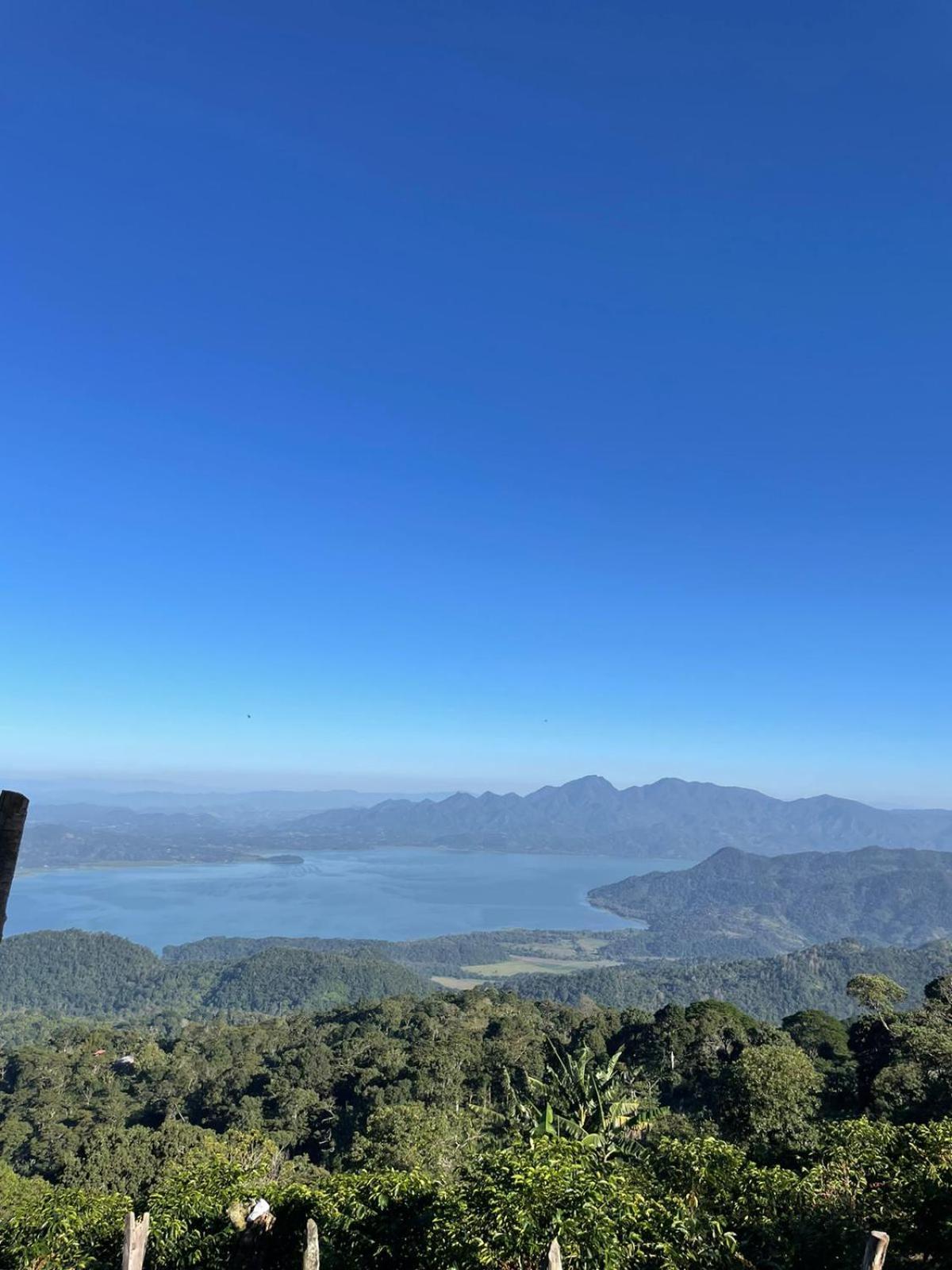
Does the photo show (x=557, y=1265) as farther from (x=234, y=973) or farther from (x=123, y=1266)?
(x=234, y=973)

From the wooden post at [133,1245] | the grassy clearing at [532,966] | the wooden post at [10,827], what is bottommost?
the grassy clearing at [532,966]

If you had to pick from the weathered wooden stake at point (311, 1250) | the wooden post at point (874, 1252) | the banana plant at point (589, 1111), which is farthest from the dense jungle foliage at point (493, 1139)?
the wooden post at point (874, 1252)

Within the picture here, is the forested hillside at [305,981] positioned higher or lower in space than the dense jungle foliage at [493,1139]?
lower

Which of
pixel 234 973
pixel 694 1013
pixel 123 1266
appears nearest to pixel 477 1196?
pixel 123 1266

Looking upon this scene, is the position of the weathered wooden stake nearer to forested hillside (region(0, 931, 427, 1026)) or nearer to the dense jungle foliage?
the dense jungle foliage

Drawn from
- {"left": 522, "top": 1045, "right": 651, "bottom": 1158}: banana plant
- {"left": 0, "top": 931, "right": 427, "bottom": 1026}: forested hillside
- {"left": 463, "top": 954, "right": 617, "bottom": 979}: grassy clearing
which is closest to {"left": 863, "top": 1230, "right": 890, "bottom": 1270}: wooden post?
{"left": 522, "top": 1045, "right": 651, "bottom": 1158}: banana plant

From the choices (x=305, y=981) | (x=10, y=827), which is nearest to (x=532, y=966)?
(x=305, y=981)

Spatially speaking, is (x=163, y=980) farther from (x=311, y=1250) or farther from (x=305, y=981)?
(x=311, y=1250)

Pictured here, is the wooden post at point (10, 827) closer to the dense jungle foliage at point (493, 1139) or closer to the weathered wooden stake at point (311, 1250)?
the weathered wooden stake at point (311, 1250)
